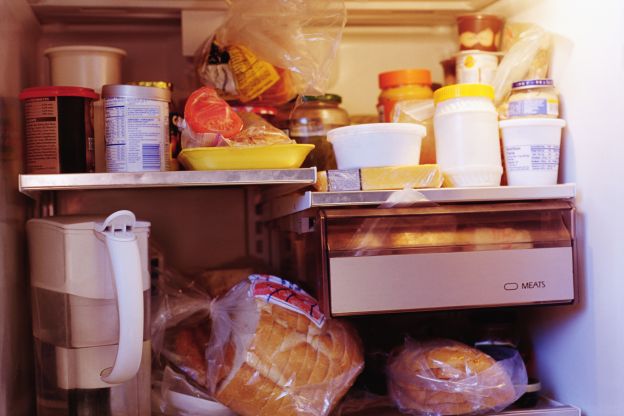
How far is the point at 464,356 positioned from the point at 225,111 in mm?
534

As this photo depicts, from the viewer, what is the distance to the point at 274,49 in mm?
1235

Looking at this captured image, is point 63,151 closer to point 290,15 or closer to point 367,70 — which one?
point 290,15

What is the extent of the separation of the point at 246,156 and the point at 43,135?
31 centimetres

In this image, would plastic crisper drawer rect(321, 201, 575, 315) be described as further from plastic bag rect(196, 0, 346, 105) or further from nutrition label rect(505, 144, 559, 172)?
plastic bag rect(196, 0, 346, 105)

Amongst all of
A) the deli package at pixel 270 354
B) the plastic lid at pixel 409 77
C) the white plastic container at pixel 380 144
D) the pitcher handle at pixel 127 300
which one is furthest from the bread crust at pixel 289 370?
the plastic lid at pixel 409 77

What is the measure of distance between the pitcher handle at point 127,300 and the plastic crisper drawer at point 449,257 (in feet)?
0.90

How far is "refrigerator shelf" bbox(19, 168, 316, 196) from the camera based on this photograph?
1.02 metres

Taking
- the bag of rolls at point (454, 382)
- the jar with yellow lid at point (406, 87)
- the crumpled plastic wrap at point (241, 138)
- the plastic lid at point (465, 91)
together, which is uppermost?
the jar with yellow lid at point (406, 87)

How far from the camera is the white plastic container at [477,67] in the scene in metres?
1.27

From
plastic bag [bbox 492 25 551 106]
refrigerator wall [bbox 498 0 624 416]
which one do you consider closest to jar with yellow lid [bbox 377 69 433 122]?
plastic bag [bbox 492 25 551 106]

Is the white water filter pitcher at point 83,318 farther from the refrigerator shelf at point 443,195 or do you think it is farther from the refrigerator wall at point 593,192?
the refrigerator wall at point 593,192

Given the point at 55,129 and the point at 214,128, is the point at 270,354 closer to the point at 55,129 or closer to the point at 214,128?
the point at 214,128

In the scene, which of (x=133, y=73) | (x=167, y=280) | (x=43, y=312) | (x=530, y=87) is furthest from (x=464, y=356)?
(x=133, y=73)

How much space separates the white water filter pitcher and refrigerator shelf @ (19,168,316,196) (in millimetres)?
56
